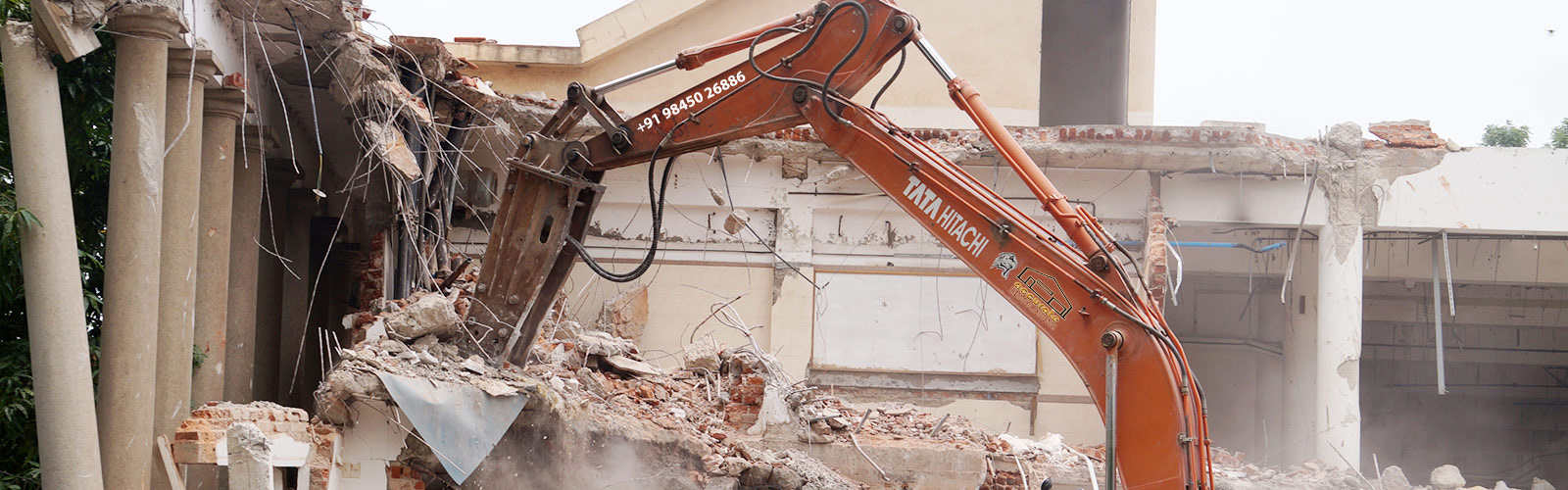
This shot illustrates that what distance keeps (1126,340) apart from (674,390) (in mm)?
4088

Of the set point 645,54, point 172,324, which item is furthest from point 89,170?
point 645,54

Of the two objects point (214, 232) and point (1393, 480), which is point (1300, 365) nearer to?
point (1393, 480)

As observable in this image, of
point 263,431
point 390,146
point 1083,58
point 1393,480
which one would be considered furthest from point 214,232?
point 1083,58

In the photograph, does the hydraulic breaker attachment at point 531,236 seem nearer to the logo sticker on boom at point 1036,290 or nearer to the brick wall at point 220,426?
the brick wall at point 220,426

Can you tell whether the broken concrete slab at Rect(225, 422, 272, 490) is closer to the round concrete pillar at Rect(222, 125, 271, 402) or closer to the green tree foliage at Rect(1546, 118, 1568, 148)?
the round concrete pillar at Rect(222, 125, 271, 402)

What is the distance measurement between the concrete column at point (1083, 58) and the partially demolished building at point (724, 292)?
226 millimetres

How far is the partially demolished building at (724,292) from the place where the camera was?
6789 millimetres

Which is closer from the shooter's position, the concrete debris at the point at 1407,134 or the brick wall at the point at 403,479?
the brick wall at the point at 403,479

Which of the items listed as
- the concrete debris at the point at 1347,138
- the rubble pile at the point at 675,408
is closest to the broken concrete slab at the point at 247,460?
the rubble pile at the point at 675,408

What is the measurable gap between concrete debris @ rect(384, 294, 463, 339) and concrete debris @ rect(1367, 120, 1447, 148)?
981cm

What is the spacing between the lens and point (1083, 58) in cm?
1894

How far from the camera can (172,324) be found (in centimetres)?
700

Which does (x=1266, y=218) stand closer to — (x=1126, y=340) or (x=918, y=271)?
(x=918, y=271)

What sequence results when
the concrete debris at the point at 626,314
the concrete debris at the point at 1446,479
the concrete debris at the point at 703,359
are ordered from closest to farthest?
the concrete debris at the point at 703,359
the concrete debris at the point at 1446,479
the concrete debris at the point at 626,314
